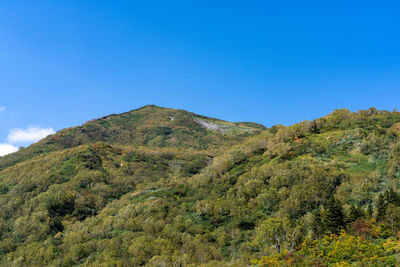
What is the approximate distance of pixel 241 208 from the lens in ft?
278

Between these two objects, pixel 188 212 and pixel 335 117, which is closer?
pixel 188 212

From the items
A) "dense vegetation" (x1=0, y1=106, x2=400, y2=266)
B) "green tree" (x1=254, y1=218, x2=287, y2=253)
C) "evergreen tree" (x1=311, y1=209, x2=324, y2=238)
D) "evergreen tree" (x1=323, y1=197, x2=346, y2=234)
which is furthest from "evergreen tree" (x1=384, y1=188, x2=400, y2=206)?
"green tree" (x1=254, y1=218, x2=287, y2=253)

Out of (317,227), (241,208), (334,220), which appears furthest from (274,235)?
(241,208)

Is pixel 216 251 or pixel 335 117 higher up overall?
pixel 335 117

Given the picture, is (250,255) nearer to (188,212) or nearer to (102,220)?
(188,212)

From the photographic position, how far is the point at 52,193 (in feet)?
409

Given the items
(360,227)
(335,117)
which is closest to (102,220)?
(360,227)

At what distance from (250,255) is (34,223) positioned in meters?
87.5

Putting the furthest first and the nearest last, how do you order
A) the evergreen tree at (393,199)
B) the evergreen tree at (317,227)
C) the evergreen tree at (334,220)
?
the evergreen tree at (317,227)
the evergreen tree at (393,199)
the evergreen tree at (334,220)

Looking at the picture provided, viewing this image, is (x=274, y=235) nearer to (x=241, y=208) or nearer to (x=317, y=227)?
(x=317, y=227)

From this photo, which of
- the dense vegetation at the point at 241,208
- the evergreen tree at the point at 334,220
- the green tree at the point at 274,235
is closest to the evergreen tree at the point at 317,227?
the dense vegetation at the point at 241,208

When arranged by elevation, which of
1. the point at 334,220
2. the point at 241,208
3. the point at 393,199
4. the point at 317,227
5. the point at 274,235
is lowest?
the point at 274,235

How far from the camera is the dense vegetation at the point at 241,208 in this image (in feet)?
162

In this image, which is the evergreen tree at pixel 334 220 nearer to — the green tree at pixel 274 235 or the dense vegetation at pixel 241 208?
the dense vegetation at pixel 241 208
